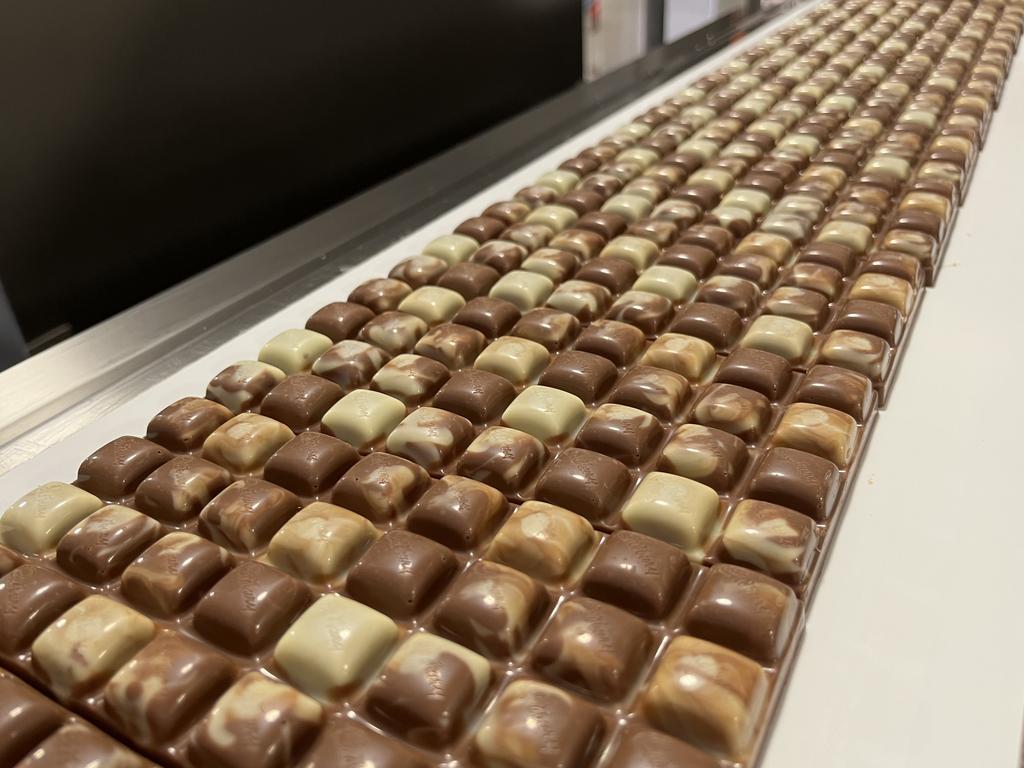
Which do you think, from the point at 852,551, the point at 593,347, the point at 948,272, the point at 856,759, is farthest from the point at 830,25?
the point at 856,759

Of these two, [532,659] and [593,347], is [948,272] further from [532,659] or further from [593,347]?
[532,659]

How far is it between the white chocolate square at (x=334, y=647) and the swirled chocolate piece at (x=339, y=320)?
0.39m

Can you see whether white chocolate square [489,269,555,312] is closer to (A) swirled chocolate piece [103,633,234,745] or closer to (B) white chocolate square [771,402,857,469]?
(B) white chocolate square [771,402,857,469]

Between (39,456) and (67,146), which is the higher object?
(67,146)

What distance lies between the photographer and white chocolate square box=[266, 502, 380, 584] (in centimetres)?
64

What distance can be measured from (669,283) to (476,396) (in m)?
0.29

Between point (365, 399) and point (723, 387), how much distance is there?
1.08 ft

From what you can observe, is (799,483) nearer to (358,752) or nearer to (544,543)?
(544,543)

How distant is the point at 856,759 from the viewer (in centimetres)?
54

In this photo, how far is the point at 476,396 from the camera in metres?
0.79

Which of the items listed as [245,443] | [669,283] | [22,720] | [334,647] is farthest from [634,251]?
[22,720]

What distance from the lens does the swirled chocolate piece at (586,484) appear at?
68 cm

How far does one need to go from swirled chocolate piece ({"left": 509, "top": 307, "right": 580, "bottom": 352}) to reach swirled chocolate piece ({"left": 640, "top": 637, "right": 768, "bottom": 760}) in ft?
1.31

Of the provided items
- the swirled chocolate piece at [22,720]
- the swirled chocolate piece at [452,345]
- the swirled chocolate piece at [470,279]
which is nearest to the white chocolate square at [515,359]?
the swirled chocolate piece at [452,345]
